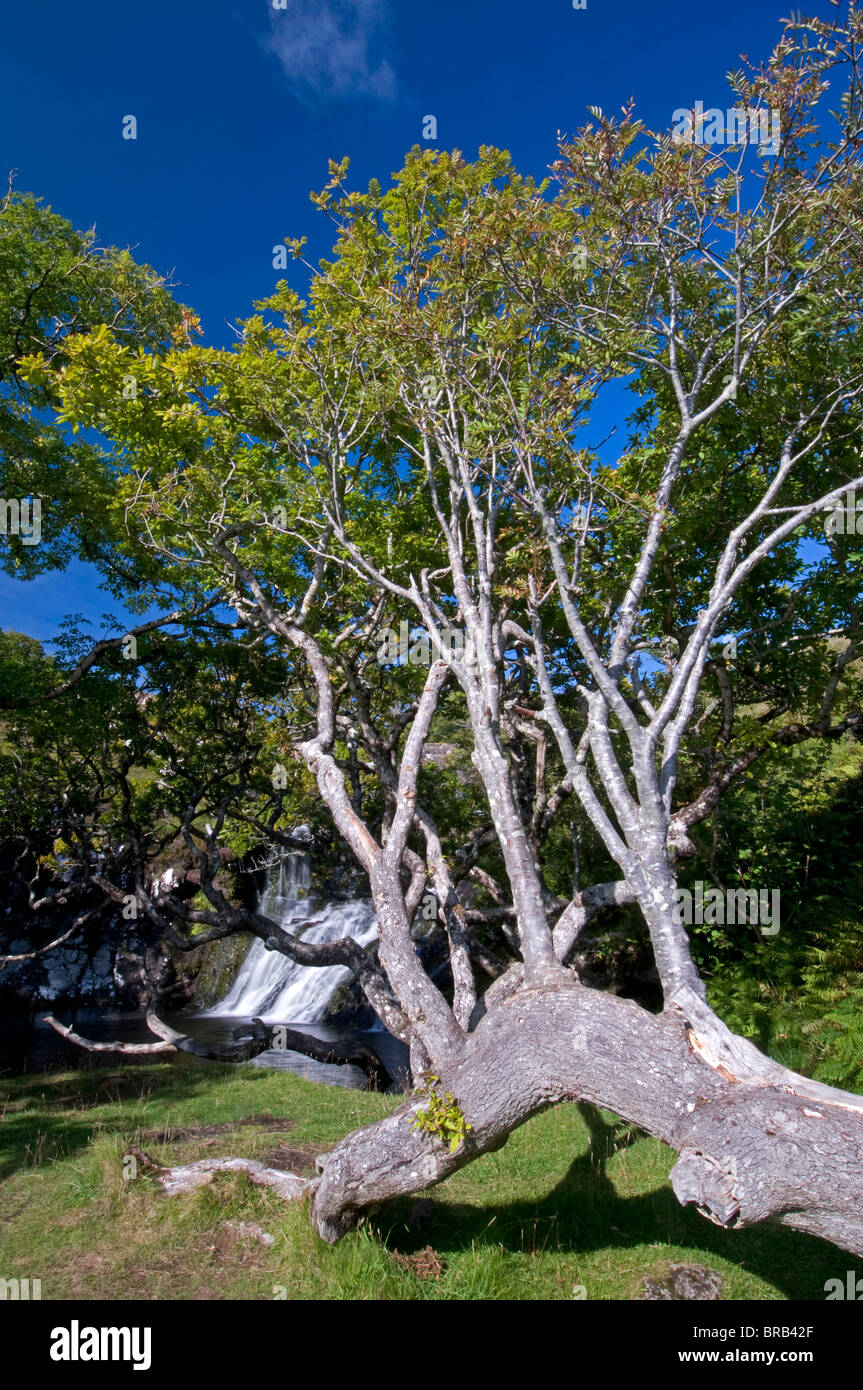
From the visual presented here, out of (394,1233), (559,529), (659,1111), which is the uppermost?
(559,529)

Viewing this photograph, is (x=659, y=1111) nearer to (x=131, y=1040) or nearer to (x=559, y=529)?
(x=559, y=529)

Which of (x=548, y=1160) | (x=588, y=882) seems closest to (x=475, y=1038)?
(x=548, y=1160)

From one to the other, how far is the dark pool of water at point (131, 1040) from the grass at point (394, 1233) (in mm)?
6119

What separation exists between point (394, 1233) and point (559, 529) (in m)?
7.88

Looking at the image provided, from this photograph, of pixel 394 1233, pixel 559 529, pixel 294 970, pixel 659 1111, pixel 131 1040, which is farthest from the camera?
pixel 294 970

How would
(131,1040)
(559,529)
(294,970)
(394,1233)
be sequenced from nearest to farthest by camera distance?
(394,1233) → (559,529) → (131,1040) → (294,970)

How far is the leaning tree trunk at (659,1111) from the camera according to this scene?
12.5 feet

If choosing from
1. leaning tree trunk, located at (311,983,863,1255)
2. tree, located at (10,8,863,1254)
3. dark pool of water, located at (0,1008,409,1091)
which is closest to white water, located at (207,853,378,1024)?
dark pool of water, located at (0,1008,409,1091)

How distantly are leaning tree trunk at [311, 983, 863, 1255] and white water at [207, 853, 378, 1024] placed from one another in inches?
551

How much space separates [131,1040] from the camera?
18578 millimetres

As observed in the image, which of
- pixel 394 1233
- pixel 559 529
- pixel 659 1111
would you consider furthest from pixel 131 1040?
pixel 659 1111

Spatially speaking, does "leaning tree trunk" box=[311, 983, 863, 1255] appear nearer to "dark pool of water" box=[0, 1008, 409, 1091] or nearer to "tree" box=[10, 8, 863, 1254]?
"tree" box=[10, 8, 863, 1254]

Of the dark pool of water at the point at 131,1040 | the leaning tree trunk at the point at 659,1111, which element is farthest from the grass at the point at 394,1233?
the dark pool of water at the point at 131,1040

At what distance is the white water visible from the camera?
20.8 metres
